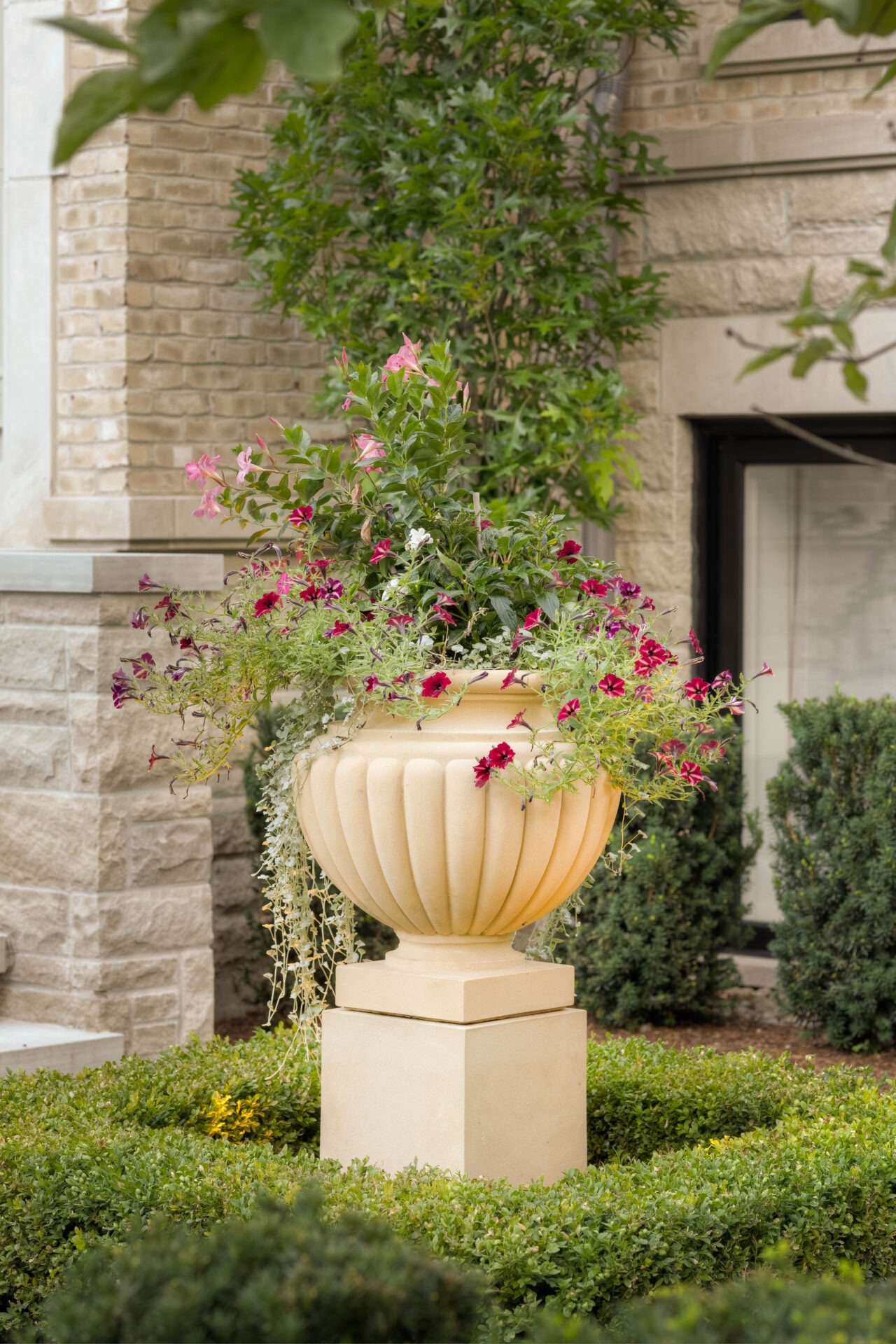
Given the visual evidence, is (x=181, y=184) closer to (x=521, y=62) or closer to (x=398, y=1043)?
(x=521, y=62)

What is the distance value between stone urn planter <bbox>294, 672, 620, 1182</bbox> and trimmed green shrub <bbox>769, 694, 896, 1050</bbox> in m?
2.30

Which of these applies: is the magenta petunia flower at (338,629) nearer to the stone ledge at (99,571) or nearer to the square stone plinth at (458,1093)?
the square stone plinth at (458,1093)

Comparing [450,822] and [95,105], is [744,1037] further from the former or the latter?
[95,105]

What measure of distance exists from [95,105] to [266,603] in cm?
240

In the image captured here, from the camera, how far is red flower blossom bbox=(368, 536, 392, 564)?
12.3 ft

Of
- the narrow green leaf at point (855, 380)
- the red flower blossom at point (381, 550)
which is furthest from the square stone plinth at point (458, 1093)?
the narrow green leaf at point (855, 380)

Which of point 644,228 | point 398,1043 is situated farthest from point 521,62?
point 398,1043

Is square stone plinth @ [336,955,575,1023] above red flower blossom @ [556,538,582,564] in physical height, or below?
below

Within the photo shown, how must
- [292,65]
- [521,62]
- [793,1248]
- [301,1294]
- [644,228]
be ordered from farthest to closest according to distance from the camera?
[644,228], [521,62], [793,1248], [301,1294], [292,65]

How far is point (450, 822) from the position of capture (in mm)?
3461

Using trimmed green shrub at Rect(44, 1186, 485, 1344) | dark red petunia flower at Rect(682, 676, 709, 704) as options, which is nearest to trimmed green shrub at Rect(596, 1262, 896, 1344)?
trimmed green shrub at Rect(44, 1186, 485, 1344)

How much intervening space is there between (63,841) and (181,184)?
270 cm

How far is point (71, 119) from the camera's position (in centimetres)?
136

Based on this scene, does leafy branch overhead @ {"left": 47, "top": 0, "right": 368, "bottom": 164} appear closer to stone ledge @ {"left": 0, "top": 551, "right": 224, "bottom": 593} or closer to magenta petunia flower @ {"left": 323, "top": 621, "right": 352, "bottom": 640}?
magenta petunia flower @ {"left": 323, "top": 621, "right": 352, "bottom": 640}
